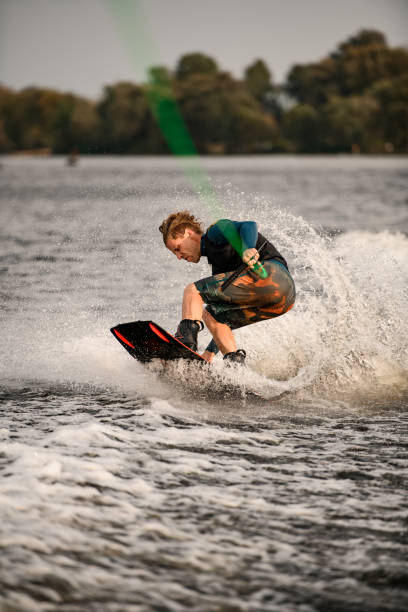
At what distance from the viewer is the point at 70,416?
21.4ft

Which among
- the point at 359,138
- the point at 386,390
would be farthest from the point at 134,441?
the point at 359,138

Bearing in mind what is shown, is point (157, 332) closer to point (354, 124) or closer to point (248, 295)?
point (248, 295)

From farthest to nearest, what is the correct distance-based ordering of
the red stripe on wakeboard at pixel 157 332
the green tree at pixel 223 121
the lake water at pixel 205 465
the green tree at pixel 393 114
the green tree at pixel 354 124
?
the green tree at pixel 223 121 → the green tree at pixel 354 124 → the green tree at pixel 393 114 → the red stripe on wakeboard at pixel 157 332 → the lake water at pixel 205 465

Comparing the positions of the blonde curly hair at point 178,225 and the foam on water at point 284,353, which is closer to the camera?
the blonde curly hair at point 178,225

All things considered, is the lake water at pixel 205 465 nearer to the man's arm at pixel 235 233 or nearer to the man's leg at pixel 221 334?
the man's leg at pixel 221 334

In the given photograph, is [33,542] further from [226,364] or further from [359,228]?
[359,228]

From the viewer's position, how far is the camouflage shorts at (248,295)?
7199 mm

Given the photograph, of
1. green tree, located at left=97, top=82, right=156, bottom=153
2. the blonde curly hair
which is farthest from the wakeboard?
green tree, located at left=97, top=82, right=156, bottom=153

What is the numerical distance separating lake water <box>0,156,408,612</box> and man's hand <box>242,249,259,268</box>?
1.17 m

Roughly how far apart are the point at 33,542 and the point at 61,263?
42.2 ft

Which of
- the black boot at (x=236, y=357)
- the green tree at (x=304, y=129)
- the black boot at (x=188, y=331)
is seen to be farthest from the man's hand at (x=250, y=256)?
the green tree at (x=304, y=129)

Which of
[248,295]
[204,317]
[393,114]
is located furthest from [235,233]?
[393,114]

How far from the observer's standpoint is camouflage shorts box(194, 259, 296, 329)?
23.6 ft

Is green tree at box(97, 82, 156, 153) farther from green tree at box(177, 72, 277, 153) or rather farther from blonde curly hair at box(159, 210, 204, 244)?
blonde curly hair at box(159, 210, 204, 244)
